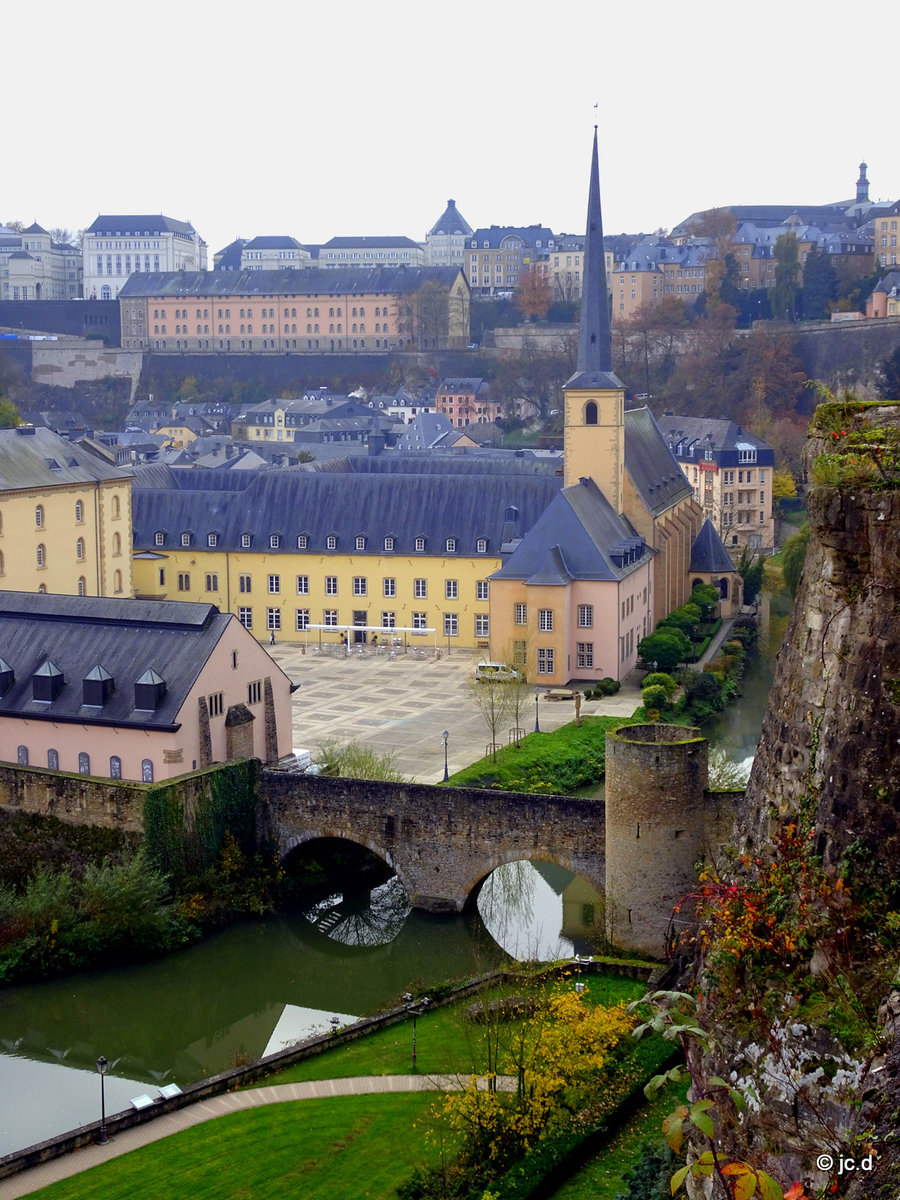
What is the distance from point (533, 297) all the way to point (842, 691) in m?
106

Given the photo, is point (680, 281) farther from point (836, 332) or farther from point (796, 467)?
point (796, 467)

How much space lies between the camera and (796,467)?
73.5m

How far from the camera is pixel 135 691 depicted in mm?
27375

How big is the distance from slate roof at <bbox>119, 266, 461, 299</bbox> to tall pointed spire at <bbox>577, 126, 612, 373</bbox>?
65232 mm

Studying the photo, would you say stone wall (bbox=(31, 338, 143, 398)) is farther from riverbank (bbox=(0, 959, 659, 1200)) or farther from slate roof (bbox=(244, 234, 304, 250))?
riverbank (bbox=(0, 959, 659, 1200))

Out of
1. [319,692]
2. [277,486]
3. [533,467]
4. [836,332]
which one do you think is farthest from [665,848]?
[836,332]

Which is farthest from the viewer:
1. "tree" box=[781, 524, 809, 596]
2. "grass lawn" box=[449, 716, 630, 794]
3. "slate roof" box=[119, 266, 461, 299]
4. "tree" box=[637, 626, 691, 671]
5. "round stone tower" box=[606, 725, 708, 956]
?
"slate roof" box=[119, 266, 461, 299]

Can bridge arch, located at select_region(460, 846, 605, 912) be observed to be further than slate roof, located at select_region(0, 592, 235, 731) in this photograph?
No

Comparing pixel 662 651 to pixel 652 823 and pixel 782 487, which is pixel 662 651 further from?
pixel 782 487

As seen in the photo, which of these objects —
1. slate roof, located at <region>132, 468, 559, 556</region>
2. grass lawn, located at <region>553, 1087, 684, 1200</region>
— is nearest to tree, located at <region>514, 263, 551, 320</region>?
slate roof, located at <region>132, 468, 559, 556</region>

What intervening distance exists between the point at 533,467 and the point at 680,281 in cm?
5641

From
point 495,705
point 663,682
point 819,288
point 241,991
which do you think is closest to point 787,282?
point 819,288

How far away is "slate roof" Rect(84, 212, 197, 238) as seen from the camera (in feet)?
456

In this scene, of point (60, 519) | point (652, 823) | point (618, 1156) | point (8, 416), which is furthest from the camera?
point (8, 416)
